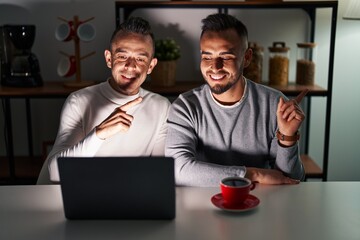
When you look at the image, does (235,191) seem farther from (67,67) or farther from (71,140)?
(67,67)

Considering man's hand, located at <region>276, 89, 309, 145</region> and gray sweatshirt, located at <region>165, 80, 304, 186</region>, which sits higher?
man's hand, located at <region>276, 89, 309, 145</region>

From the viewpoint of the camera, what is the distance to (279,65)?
279 cm

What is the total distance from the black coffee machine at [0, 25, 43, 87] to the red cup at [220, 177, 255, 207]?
1618 mm

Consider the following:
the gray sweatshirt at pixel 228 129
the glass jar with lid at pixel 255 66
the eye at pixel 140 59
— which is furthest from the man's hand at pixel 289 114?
the glass jar with lid at pixel 255 66

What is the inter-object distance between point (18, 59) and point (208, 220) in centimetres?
175

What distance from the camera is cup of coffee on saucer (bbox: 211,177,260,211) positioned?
136 centimetres

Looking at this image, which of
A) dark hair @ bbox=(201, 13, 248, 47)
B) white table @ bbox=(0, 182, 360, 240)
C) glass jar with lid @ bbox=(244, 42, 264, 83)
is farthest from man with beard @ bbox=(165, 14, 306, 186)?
glass jar with lid @ bbox=(244, 42, 264, 83)

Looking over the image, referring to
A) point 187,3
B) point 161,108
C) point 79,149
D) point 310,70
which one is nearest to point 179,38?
point 187,3

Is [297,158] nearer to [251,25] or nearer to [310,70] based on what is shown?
[310,70]

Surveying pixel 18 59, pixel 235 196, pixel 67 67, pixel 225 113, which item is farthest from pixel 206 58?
pixel 18 59

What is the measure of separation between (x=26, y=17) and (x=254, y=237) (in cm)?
208

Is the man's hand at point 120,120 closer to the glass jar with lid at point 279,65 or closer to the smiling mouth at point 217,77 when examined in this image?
the smiling mouth at point 217,77

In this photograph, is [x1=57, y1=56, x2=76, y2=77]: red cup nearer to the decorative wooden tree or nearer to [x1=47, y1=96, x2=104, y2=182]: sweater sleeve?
the decorative wooden tree

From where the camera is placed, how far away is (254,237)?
1220 mm
